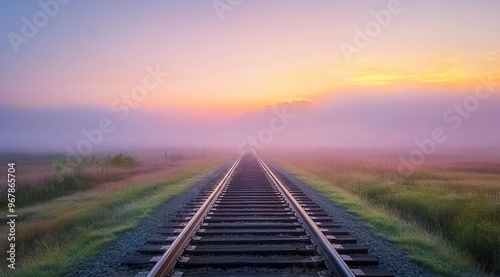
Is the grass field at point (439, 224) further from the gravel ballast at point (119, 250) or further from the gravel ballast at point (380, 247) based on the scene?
the gravel ballast at point (119, 250)

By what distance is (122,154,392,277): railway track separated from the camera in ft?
17.4

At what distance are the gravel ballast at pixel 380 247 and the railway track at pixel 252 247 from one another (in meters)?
0.26

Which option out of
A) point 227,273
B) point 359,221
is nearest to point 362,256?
point 227,273

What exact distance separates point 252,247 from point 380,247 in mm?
2309

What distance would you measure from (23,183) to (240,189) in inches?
344

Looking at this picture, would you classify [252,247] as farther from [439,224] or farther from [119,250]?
[439,224]

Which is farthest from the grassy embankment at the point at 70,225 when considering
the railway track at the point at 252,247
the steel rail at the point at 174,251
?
the steel rail at the point at 174,251

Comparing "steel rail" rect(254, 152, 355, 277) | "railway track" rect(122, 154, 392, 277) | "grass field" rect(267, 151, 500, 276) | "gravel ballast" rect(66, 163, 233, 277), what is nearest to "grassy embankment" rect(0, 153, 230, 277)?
"gravel ballast" rect(66, 163, 233, 277)

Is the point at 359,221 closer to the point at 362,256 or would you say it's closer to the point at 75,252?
the point at 362,256

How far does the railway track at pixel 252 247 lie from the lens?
209 inches

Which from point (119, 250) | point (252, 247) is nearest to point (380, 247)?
point (252, 247)

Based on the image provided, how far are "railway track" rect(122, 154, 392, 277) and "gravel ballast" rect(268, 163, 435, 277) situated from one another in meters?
0.26

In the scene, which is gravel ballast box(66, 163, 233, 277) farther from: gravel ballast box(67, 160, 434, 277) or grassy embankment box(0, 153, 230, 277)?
grassy embankment box(0, 153, 230, 277)

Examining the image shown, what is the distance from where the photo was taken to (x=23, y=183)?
53.3 feet
